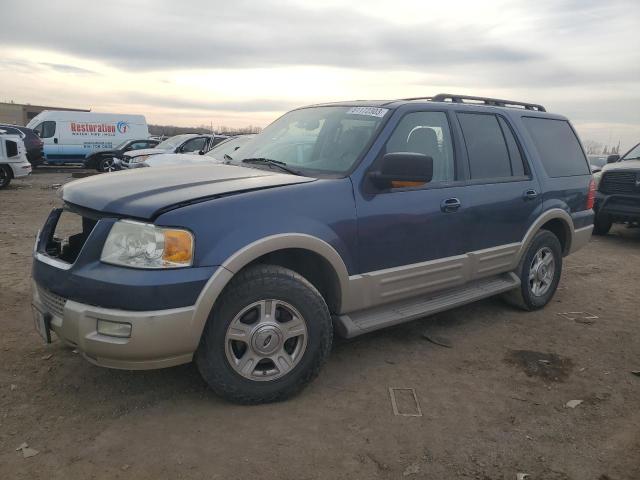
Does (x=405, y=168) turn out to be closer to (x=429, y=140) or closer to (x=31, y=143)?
(x=429, y=140)

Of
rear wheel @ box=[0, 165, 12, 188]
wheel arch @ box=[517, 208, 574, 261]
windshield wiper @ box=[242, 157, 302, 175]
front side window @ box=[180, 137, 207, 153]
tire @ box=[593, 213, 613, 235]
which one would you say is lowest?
rear wheel @ box=[0, 165, 12, 188]

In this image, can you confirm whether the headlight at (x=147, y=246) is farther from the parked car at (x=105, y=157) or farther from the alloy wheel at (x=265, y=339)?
the parked car at (x=105, y=157)

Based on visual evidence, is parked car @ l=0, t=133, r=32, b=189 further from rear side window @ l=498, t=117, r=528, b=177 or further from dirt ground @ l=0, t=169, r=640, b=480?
rear side window @ l=498, t=117, r=528, b=177

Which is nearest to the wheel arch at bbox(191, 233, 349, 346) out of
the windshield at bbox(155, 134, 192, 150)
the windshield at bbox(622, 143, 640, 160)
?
the windshield at bbox(622, 143, 640, 160)

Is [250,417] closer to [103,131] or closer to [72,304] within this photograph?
[72,304]

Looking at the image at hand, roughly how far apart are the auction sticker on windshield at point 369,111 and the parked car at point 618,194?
267 inches

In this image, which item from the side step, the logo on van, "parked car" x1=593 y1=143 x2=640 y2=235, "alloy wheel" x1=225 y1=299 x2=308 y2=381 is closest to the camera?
"alloy wheel" x1=225 y1=299 x2=308 y2=381

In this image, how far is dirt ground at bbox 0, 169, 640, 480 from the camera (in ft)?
8.29

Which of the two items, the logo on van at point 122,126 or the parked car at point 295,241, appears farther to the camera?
the logo on van at point 122,126

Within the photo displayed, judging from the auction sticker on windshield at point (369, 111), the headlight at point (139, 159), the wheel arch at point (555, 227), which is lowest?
the headlight at point (139, 159)

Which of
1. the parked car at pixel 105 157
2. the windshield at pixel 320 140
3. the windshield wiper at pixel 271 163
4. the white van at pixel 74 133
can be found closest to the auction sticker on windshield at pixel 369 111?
the windshield at pixel 320 140

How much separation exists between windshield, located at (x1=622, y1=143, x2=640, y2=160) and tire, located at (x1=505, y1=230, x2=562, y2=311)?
5.81 m

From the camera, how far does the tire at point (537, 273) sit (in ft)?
15.7

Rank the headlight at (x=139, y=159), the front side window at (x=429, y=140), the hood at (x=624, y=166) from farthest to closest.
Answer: the headlight at (x=139, y=159), the hood at (x=624, y=166), the front side window at (x=429, y=140)
